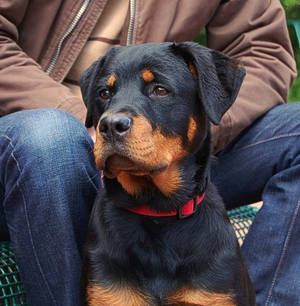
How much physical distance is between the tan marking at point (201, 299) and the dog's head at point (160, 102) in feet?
1.25

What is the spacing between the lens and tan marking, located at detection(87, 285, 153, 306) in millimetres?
2061

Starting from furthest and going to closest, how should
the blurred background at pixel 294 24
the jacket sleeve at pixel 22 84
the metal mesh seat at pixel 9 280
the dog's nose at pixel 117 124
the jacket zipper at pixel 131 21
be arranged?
the blurred background at pixel 294 24, the jacket zipper at pixel 131 21, the jacket sleeve at pixel 22 84, the metal mesh seat at pixel 9 280, the dog's nose at pixel 117 124

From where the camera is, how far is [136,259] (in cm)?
211

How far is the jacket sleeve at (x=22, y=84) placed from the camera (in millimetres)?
2611

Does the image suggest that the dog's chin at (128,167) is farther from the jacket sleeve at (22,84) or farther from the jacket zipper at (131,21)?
the jacket zipper at (131,21)

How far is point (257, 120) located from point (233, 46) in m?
0.45

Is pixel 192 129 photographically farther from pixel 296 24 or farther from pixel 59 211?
pixel 296 24

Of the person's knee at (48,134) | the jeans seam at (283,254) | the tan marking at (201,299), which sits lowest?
the jeans seam at (283,254)

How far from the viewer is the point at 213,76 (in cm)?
214

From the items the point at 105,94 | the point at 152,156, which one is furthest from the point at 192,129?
the point at 105,94

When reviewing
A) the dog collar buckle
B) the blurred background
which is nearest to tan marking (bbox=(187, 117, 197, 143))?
the dog collar buckle

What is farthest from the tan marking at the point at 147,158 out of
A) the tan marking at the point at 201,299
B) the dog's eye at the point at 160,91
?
the tan marking at the point at 201,299

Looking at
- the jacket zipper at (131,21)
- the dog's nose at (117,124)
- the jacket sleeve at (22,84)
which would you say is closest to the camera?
the dog's nose at (117,124)

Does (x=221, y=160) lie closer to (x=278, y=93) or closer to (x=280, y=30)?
(x=278, y=93)
